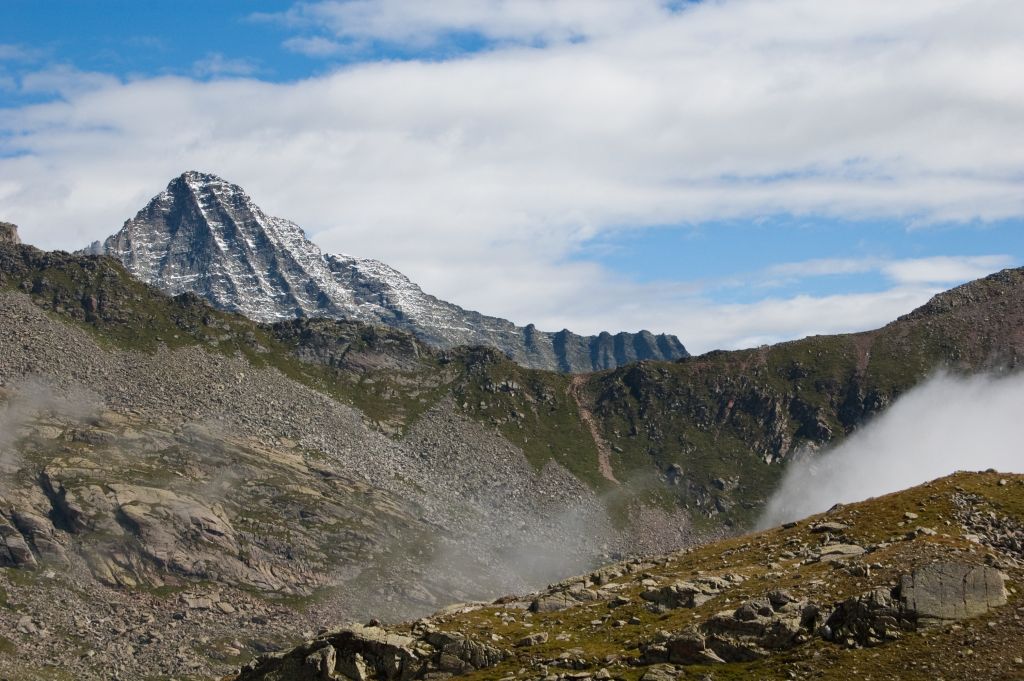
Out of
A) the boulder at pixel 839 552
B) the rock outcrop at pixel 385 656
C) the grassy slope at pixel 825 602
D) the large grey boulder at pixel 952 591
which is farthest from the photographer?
the boulder at pixel 839 552

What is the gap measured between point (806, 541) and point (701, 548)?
18.1 m

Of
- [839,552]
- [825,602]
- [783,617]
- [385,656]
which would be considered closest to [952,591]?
[825,602]

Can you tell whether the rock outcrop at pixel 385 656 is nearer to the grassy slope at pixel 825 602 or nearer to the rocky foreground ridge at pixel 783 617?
the rocky foreground ridge at pixel 783 617

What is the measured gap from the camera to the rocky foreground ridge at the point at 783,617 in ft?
251

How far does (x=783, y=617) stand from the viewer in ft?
266

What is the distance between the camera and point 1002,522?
94.1m

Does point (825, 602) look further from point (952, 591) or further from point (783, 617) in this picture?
point (952, 591)

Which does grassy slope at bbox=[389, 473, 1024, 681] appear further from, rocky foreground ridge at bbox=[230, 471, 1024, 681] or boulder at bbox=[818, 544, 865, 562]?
boulder at bbox=[818, 544, 865, 562]

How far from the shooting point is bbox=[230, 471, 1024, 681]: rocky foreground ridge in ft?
251

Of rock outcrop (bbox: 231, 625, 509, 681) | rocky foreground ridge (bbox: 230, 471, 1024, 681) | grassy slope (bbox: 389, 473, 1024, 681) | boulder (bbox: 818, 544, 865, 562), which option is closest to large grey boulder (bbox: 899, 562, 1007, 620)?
rocky foreground ridge (bbox: 230, 471, 1024, 681)

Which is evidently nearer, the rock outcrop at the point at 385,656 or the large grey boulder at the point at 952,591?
the large grey boulder at the point at 952,591

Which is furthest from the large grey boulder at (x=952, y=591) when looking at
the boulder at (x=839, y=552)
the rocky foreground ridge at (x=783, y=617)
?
the boulder at (x=839, y=552)

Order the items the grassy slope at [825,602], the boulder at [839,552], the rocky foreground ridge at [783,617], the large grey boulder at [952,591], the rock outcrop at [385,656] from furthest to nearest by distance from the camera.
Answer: the boulder at [839,552], the rock outcrop at [385,656], the large grey boulder at [952,591], the rocky foreground ridge at [783,617], the grassy slope at [825,602]

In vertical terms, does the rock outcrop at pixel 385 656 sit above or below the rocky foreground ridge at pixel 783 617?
below
